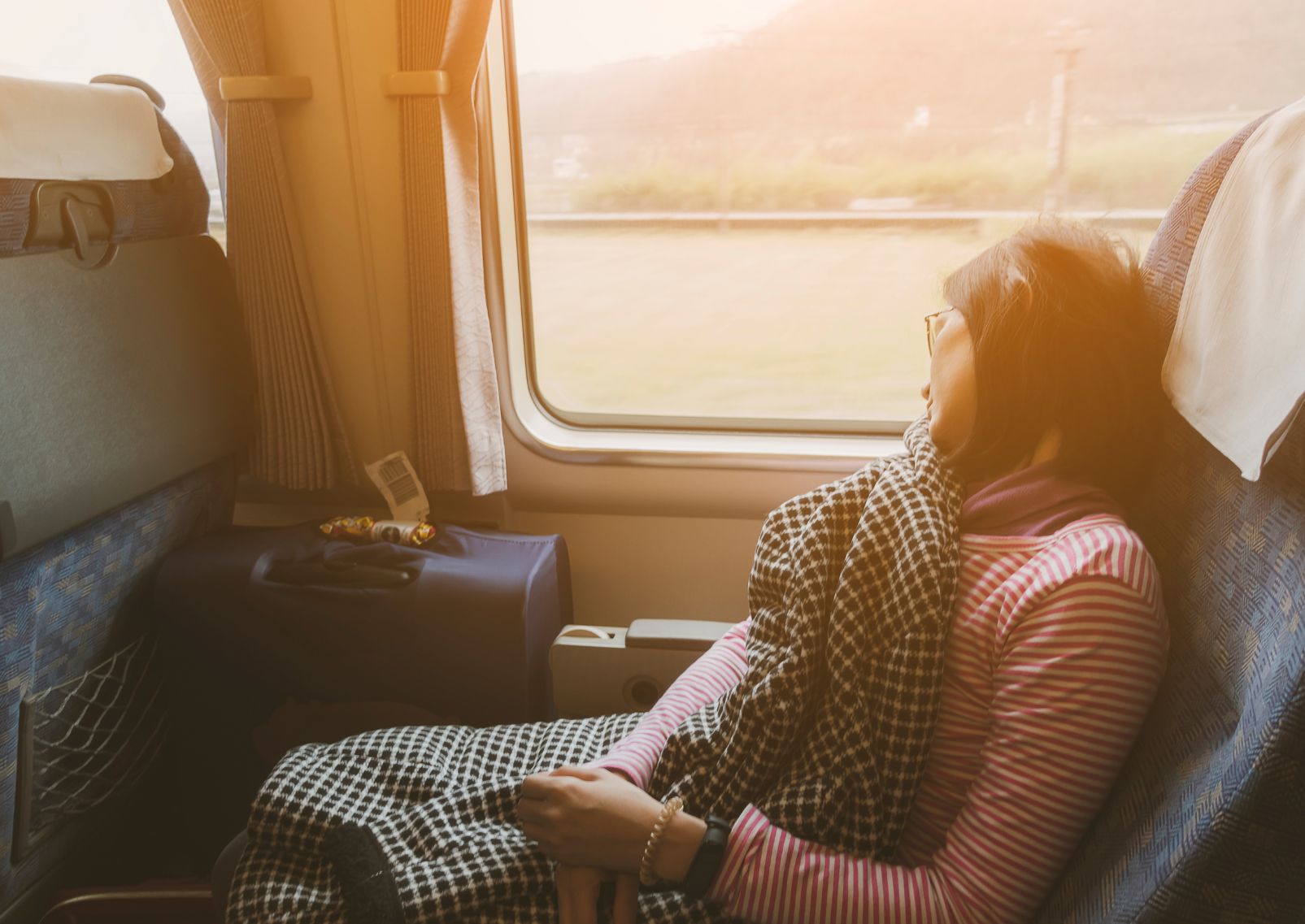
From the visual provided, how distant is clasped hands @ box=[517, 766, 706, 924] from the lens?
982 millimetres

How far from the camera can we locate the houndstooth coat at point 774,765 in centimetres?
98

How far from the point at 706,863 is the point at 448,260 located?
122 centimetres

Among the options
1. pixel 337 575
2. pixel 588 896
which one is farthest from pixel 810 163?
pixel 588 896

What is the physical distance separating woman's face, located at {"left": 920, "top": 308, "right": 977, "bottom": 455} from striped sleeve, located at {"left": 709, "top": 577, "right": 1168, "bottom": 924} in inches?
10.9

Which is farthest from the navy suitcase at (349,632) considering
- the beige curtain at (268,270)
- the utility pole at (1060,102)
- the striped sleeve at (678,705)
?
the utility pole at (1060,102)

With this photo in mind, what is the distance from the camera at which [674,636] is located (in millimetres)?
1647

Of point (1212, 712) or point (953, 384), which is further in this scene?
point (953, 384)

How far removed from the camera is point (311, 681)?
165 cm

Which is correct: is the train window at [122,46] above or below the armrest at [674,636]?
above

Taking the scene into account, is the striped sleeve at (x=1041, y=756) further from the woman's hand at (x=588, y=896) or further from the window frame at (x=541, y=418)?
the window frame at (x=541, y=418)

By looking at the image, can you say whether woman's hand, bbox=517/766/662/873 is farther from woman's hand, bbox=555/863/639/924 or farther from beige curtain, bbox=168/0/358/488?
beige curtain, bbox=168/0/358/488

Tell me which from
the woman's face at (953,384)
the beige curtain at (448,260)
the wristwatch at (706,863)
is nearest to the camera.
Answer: the wristwatch at (706,863)

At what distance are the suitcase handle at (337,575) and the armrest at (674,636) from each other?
41 centimetres

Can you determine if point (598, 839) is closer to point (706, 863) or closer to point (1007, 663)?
point (706, 863)
